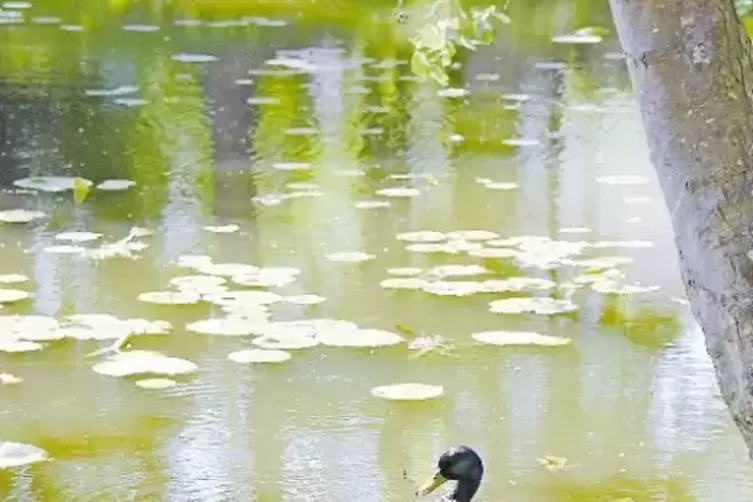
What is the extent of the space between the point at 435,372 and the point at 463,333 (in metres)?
0.35

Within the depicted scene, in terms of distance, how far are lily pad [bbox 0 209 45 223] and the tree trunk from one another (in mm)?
4169

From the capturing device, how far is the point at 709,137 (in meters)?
2.12

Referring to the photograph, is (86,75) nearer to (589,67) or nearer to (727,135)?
(589,67)

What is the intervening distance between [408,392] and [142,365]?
78cm

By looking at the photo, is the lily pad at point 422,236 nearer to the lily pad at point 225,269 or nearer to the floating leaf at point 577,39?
the lily pad at point 225,269

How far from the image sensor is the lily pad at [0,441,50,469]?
3822 millimetres

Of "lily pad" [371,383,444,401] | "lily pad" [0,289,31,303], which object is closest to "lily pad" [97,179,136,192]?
"lily pad" [0,289,31,303]

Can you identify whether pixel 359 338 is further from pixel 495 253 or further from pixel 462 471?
pixel 462 471

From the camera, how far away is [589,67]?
9.85 meters

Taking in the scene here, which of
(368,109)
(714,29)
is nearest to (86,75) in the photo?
(368,109)

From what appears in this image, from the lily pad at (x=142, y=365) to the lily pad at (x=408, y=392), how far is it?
56 centimetres

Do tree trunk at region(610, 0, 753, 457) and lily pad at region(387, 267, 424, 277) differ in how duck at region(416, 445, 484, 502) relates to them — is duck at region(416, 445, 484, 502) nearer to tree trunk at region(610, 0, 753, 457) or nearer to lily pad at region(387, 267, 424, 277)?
tree trunk at region(610, 0, 753, 457)

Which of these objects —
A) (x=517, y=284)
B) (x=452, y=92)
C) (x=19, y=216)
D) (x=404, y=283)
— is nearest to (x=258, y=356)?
(x=404, y=283)

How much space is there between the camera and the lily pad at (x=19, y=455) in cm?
382
